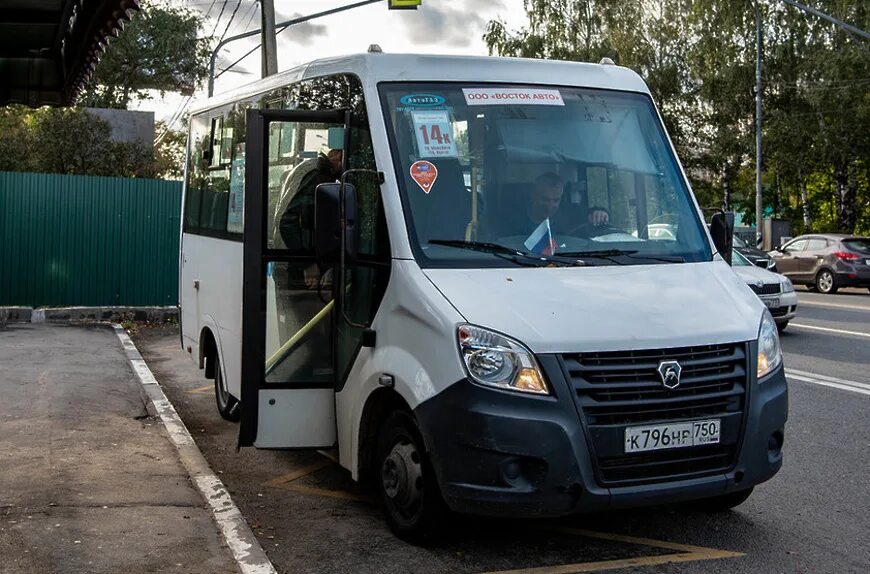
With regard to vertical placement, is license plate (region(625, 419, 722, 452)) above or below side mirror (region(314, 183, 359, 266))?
below

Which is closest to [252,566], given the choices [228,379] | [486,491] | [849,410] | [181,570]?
[181,570]

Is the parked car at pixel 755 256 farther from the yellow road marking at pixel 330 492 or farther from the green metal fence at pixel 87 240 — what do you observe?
the yellow road marking at pixel 330 492

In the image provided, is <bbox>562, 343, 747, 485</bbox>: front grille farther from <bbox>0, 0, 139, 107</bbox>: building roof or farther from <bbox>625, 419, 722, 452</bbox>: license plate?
<bbox>0, 0, 139, 107</bbox>: building roof

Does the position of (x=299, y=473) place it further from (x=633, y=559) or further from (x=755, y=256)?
(x=755, y=256)

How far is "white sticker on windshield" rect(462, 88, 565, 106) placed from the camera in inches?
228

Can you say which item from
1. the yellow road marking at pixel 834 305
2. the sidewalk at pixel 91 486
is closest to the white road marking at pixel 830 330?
the yellow road marking at pixel 834 305

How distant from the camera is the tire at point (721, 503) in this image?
5.87 meters

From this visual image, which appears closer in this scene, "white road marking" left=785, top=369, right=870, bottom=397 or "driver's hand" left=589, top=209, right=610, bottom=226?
"driver's hand" left=589, top=209, right=610, bottom=226

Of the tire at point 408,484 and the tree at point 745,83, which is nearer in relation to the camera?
the tire at point 408,484

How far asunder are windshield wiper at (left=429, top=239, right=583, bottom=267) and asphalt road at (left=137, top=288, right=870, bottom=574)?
134cm

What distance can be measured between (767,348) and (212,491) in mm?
3286

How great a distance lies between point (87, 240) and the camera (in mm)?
17219

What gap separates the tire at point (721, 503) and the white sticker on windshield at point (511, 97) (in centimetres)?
237

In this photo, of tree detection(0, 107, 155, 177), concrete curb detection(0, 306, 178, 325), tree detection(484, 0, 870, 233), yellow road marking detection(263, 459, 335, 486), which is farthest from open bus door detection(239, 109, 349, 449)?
tree detection(484, 0, 870, 233)
